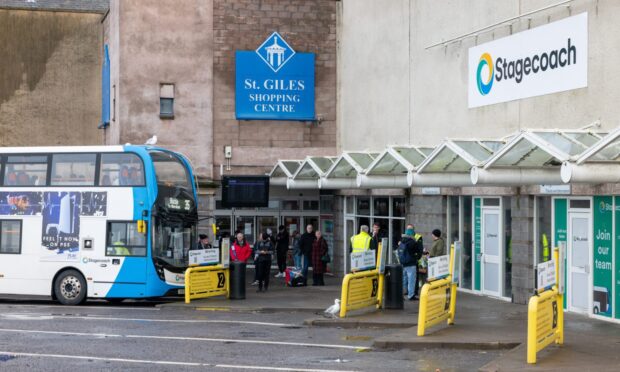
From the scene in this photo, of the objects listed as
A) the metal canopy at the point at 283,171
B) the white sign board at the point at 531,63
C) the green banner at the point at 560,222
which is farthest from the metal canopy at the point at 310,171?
the green banner at the point at 560,222

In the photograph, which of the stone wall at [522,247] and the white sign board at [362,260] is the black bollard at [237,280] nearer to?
the white sign board at [362,260]

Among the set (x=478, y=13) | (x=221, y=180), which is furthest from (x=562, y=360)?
(x=221, y=180)

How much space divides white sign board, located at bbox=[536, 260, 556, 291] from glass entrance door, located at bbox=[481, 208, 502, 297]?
8.96 meters

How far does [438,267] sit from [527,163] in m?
2.86

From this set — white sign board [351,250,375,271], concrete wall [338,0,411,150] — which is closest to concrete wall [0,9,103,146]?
concrete wall [338,0,411,150]

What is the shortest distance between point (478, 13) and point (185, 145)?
12.6 metres

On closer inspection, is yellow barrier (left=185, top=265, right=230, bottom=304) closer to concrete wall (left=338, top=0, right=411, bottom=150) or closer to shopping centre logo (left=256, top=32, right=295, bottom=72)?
concrete wall (left=338, top=0, right=411, bottom=150)

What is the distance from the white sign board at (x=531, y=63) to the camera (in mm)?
20328

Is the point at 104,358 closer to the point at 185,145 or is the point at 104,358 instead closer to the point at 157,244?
the point at 157,244

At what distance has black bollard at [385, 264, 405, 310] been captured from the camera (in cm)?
2195

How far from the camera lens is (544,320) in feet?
49.5

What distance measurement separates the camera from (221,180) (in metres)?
34.5

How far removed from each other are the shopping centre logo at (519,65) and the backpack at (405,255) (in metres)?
3.97

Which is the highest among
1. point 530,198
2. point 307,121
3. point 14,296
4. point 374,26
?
point 374,26
